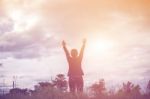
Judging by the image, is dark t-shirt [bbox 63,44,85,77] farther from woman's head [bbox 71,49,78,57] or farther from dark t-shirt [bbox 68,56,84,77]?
woman's head [bbox 71,49,78,57]

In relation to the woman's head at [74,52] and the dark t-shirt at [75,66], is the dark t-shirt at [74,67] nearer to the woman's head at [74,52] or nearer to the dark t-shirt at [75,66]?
the dark t-shirt at [75,66]

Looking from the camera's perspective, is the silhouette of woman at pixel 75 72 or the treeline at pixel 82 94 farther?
the silhouette of woman at pixel 75 72

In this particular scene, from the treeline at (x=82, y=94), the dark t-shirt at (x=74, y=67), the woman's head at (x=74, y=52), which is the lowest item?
the treeline at (x=82, y=94)

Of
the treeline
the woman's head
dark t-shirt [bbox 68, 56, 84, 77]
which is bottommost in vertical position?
the treeline

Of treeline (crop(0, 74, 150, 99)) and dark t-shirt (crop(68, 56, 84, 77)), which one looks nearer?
treeline (crop(0, 74, 150, 99))

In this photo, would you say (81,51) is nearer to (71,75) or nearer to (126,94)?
(71,75)

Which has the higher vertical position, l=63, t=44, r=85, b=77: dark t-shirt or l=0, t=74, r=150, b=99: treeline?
l=63, t=44, r=85, b=77: dark t-shirt

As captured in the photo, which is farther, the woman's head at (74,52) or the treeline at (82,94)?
the woman's head at (74,52)

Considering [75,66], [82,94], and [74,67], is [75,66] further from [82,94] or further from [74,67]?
[82,94]

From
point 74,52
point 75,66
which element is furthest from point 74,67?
point 74,52

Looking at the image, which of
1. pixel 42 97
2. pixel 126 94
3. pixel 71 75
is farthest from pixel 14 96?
pixel 126 94

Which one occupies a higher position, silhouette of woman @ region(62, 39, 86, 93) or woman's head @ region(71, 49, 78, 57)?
woman's head @ region(71, 49, 78, 57)

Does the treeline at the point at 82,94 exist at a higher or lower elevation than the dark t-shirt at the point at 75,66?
lower

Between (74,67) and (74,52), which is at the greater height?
(74,52)
